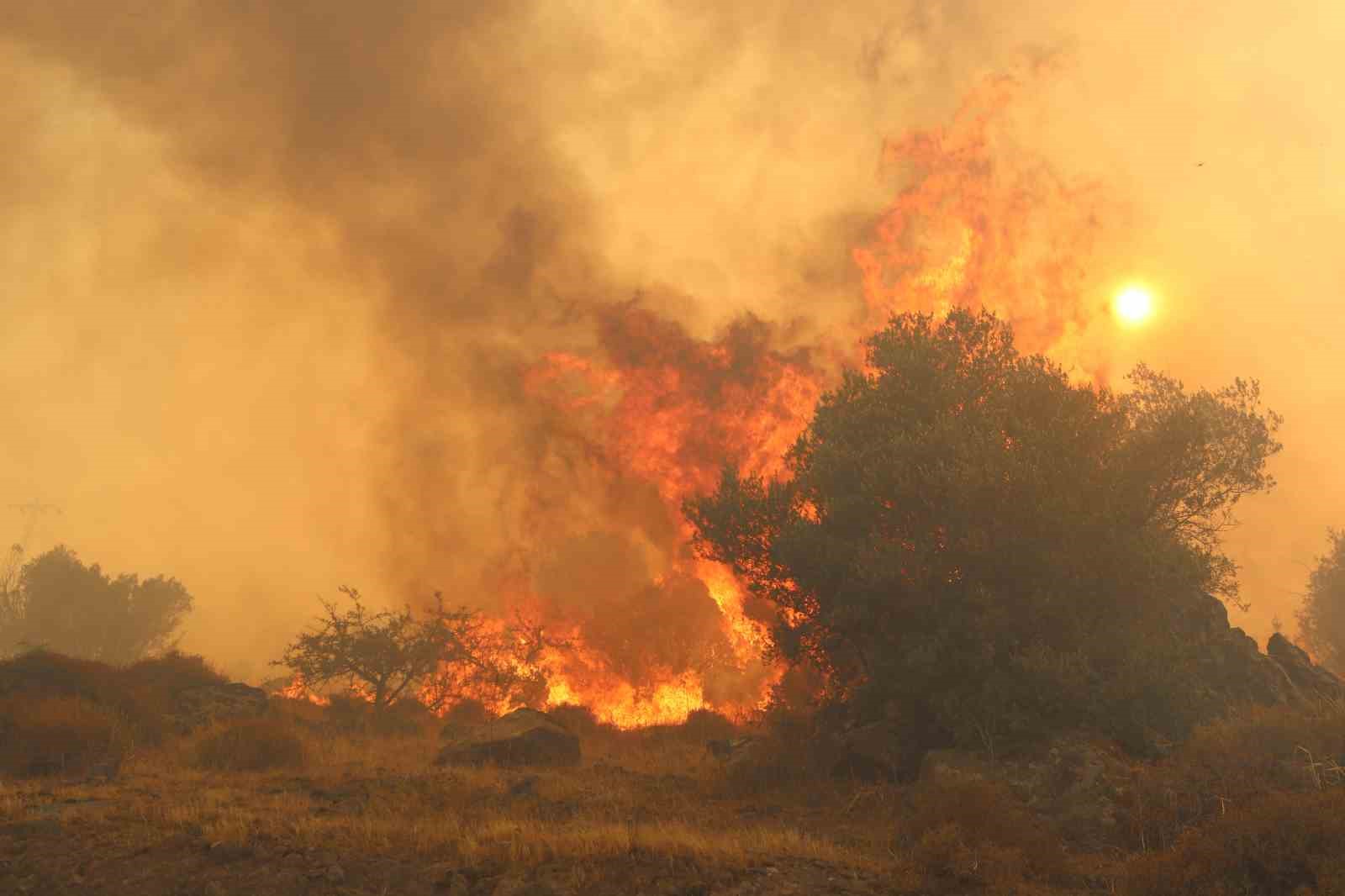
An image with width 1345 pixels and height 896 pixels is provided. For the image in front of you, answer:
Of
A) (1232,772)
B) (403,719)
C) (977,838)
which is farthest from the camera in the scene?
(403,719)

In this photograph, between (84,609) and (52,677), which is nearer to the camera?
(52,677)

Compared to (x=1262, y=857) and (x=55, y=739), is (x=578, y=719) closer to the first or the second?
(x=55, y=739)

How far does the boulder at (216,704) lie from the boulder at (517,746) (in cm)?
1018

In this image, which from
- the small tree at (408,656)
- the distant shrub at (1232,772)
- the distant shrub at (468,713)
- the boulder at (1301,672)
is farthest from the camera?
the distant shrub at (468,713)

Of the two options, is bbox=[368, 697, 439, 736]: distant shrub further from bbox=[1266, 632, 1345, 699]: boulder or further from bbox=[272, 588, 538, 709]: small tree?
bbox=[1266, 632, 1345, 699]: boulder

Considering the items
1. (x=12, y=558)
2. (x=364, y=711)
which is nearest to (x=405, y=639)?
(x=364, y=711)

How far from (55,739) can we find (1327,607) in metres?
70.9

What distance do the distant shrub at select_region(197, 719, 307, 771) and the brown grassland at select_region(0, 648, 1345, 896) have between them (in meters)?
0.11

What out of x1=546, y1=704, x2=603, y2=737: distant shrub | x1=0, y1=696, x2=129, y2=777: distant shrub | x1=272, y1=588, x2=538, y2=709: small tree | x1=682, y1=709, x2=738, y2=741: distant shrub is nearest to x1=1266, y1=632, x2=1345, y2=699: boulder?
x1=682, y1=709, x2=738, y2=741: distant shrub

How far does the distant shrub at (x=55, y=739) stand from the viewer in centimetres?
2030

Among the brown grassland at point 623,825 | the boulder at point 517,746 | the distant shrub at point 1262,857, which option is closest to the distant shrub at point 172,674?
the brown grassland at point 623,825

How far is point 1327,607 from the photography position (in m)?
52.8

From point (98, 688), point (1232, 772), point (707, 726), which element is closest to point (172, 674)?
point (98, 688)

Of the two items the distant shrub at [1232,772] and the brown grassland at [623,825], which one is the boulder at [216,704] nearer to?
the brown grassland at [623,825]
